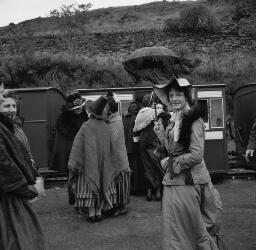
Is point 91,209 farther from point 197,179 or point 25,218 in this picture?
point 25,218

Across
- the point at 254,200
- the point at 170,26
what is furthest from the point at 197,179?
the point at 170,26

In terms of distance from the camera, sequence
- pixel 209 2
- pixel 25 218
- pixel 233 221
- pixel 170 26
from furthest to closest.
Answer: pixel 209 2
pixel 170 26
pixel 233 221
pixel 25 218

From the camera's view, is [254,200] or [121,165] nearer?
[121,165]

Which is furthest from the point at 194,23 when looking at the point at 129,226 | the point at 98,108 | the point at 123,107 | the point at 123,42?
the point at 129,226

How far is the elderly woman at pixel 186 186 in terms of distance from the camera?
12.1 ft

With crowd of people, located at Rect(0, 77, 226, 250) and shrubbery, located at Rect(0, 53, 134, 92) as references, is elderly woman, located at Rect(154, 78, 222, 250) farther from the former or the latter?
shrubbery, located at Rect(0, 53, 134, 92)

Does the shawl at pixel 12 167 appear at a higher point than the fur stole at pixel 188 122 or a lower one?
lower

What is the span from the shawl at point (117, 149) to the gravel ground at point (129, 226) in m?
0.76

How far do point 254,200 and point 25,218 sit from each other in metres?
5.42

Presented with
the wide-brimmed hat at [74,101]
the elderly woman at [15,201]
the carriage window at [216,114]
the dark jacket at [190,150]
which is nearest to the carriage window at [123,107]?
the carriage window at [216,114]

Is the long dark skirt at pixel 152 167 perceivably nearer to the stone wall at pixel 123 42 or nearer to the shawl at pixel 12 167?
the shawl at pixel 12 167

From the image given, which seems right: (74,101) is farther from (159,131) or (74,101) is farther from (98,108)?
(159,131)

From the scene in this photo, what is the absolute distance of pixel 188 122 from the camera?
12.6 ft

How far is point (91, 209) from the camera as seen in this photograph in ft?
21.1
